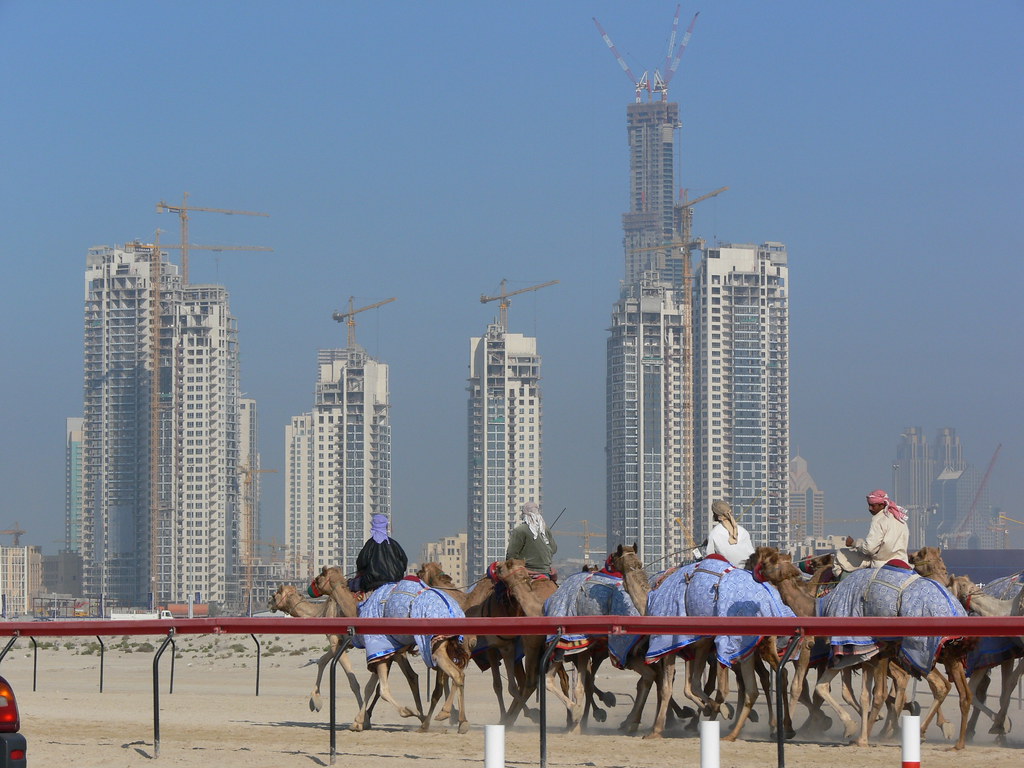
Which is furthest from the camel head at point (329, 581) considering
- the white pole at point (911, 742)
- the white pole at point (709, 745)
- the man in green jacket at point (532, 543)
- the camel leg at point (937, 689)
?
the white pole at point (911, 742)

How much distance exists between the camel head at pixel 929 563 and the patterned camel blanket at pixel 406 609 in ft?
12.7

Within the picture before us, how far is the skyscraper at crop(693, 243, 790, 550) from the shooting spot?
627ft

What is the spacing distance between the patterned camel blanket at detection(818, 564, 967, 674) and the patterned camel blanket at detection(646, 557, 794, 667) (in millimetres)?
555

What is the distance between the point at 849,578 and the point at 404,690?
8.87m

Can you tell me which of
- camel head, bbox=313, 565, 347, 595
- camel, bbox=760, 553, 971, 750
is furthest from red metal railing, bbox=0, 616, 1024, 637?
camel head, bbox=313, 565, 347, 595

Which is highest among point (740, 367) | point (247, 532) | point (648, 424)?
point (740, 367)

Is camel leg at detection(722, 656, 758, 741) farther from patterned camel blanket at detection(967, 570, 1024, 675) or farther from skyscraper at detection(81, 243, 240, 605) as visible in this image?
skyscraper at detection(81, 243, 240, 605)

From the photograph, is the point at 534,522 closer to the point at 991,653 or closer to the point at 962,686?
the point at 991,653

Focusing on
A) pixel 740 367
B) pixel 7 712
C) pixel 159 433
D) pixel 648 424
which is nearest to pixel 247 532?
pixel 159 433

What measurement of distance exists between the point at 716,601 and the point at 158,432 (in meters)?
165

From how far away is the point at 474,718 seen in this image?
15867 mm

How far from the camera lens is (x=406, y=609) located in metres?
13.7

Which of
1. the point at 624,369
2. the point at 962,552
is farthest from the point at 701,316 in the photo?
the point at 962,552

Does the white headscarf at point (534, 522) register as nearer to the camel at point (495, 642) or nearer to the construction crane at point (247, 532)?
the camel at point (495, 642)
